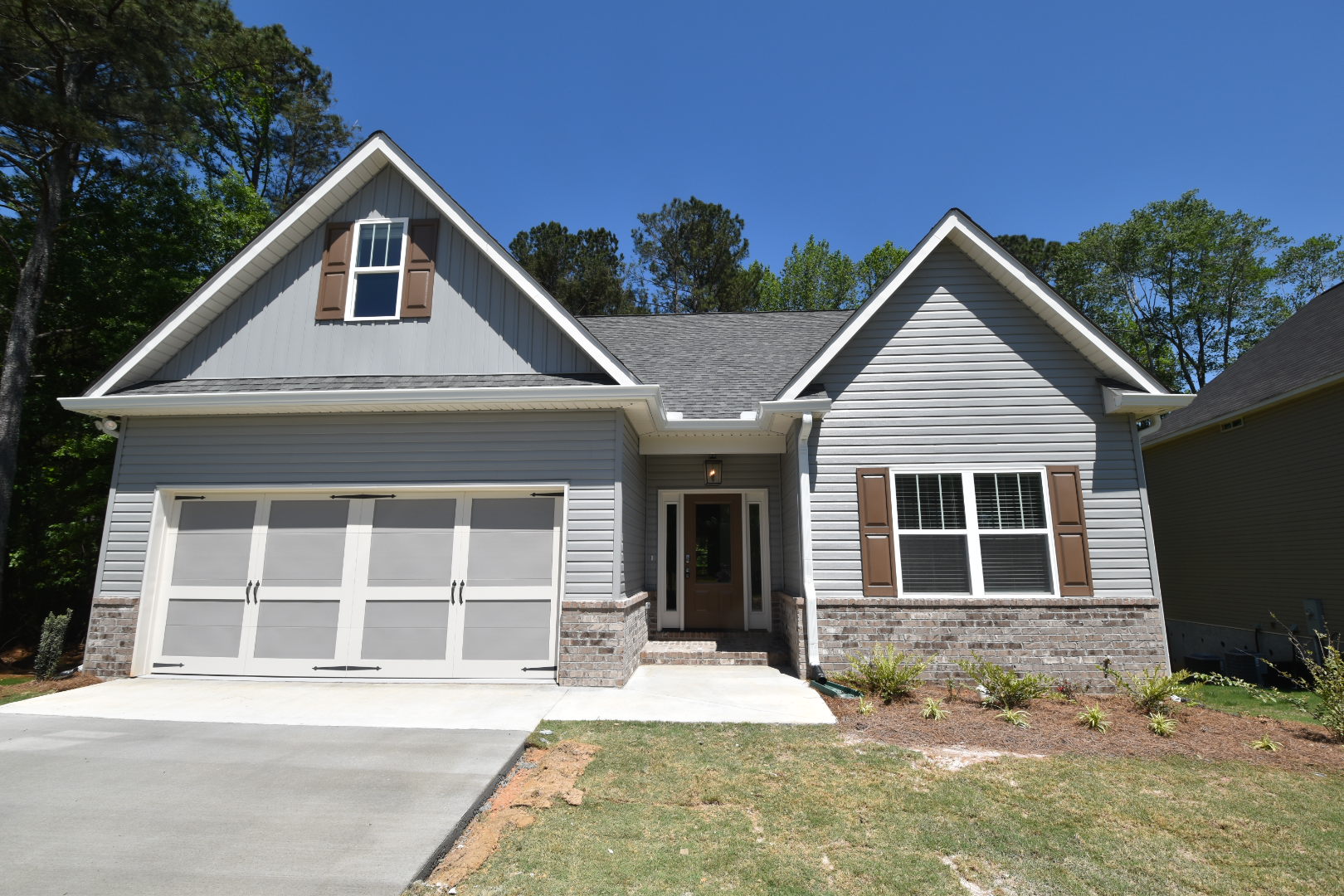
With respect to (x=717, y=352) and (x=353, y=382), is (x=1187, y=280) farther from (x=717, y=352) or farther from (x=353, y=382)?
(x=353, y=382)

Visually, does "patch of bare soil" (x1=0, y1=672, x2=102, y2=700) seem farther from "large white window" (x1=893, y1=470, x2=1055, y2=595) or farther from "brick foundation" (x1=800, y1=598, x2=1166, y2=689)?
"large white window" (x1=893, y1=470, x2=1055, y2=595)

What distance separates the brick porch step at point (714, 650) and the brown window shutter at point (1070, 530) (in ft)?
12.2

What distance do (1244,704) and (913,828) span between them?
647cm

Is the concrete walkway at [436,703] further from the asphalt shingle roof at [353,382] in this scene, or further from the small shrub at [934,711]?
the asphalt shingle roof at [353,382]

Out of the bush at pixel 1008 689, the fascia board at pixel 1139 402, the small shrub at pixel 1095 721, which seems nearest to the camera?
the small shrub at pixel 1095 721

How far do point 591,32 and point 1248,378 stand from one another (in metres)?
13.2

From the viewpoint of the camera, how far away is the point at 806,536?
27.3 ft

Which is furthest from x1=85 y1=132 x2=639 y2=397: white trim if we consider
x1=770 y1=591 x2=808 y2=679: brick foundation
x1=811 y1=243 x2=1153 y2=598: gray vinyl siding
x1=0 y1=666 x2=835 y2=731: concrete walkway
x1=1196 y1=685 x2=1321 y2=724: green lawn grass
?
x1=1196 y1=685 x2=1321 y2=724: green lawn grass

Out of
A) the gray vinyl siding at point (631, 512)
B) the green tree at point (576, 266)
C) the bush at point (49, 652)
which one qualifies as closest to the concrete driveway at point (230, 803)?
the bush at point (49, 652)

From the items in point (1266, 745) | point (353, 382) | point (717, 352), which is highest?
point (717, 352)

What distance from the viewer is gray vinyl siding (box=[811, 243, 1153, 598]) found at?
8266 mm

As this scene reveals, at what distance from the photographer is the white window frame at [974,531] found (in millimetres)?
8141

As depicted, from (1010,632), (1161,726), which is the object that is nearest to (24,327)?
(1010,632)

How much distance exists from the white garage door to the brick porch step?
79.0 inches
